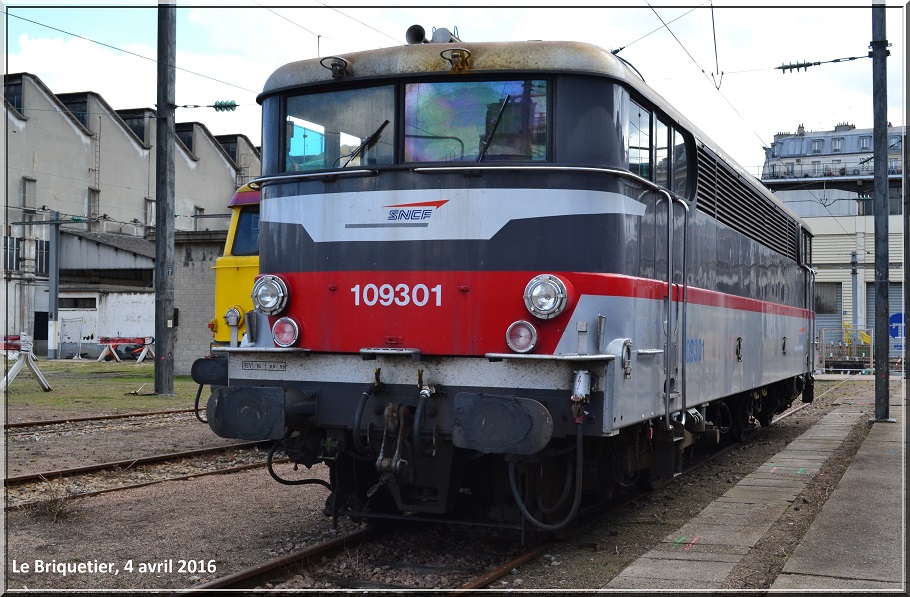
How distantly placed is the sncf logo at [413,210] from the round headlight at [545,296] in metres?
0.86

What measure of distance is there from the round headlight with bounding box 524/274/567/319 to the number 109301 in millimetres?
649

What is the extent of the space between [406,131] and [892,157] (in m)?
69.8

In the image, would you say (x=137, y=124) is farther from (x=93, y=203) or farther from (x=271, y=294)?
(x=271, y=294)

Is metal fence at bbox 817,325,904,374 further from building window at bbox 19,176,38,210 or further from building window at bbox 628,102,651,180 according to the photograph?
building window at bbox 19,176,38,210

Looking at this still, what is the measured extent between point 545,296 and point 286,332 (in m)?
1.92

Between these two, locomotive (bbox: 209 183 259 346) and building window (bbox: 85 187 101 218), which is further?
building window (bbox: 85 187 101 218)

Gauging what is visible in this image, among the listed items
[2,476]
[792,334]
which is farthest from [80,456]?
[792,334]

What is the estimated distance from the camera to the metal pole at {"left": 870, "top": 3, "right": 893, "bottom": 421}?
58.2ft

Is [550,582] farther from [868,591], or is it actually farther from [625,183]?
[625,183]

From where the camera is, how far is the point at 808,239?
17.7 metres

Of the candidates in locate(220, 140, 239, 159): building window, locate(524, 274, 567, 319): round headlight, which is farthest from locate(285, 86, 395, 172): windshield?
locate(220, 140, 239, 159): building window

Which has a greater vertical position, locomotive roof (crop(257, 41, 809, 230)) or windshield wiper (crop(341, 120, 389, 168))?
locomotive roof (crop(257, 41, 809, 230))

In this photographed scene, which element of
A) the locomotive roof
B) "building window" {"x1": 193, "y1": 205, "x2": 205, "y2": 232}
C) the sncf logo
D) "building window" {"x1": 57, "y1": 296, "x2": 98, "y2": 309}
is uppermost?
"building window" {"x1": 193, "y1": 205, "x2": 205, "y2": 232}

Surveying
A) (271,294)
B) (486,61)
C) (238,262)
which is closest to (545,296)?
(486,61)
